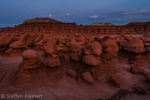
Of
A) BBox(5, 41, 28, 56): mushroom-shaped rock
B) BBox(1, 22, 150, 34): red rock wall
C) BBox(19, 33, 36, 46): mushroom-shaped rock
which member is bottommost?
BBox(5, 41, 28, 56): mushroom-shaped rock

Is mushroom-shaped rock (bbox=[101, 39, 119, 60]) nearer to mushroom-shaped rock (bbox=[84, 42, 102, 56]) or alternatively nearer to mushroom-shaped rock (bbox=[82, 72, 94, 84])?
mushroom-shaped rock (bbox=[84, 42, 102, 56])

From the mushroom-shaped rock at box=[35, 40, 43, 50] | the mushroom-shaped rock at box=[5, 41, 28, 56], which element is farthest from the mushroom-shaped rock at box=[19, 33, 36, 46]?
the mushroom-shaped rock at box=[5, 41, 28, 56]

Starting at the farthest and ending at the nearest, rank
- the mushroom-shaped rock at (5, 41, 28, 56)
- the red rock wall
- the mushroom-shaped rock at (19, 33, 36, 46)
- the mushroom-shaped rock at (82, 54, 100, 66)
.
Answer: the red rock wall, the mushroom-shaped rock at (19, 33, 36, 46), the mushroom-shaped rock at (5, 41, 28, 56), the mushroom-shaped rock at (82, 54, 100, 66)

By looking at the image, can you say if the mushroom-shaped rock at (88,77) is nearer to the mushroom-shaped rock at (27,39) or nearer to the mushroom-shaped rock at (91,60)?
the mushroom-shaped rock at (91,60)

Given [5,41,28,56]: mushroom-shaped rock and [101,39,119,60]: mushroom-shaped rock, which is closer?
[101,39,119,60]: mushroom-shaped rock

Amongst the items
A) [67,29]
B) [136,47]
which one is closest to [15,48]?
[136,47]

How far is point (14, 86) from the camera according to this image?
3.65 m

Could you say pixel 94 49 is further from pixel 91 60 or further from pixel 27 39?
pixel 27 39

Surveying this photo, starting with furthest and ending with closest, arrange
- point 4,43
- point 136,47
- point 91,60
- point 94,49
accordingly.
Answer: point 4,43 < point 136,47 < point 94,49 < point 91,60

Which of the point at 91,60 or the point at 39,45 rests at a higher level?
the point at 39,45

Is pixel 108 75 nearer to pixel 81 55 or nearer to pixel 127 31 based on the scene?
pixel 81 55

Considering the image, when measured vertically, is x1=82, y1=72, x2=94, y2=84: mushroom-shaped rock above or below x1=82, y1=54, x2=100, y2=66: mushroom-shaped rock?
below

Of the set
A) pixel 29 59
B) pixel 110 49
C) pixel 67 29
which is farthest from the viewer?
pixel 67 29

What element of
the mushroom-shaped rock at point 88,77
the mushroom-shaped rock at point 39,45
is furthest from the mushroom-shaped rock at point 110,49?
the mushroom-shaped rock at point 39,45
